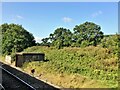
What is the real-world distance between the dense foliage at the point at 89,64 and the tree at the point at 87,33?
15223 mm

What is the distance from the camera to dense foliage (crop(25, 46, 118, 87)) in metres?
21.3

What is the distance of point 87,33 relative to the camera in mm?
57625

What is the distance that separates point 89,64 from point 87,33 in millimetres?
31021

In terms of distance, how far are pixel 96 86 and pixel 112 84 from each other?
1.01 metres

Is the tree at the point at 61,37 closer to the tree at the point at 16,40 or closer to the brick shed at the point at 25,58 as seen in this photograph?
the tree at the point at 16,40

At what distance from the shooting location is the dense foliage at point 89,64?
21281mm

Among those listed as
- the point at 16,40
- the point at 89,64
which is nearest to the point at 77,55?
the point at 89,64

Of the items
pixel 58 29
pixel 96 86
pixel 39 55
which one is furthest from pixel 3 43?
pixel 96 86

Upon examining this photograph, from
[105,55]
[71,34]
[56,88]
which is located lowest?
[56,88]

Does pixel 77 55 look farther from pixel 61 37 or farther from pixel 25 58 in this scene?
pixel 61 37

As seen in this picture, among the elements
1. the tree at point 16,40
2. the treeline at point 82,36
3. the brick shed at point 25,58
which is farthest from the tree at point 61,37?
the brick shed at point 25,58

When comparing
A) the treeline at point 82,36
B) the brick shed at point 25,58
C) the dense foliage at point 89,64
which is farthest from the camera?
the treeline at point 82,36

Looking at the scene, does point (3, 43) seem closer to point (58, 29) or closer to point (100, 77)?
point (58, 29)

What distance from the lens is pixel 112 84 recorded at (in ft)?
59.0
